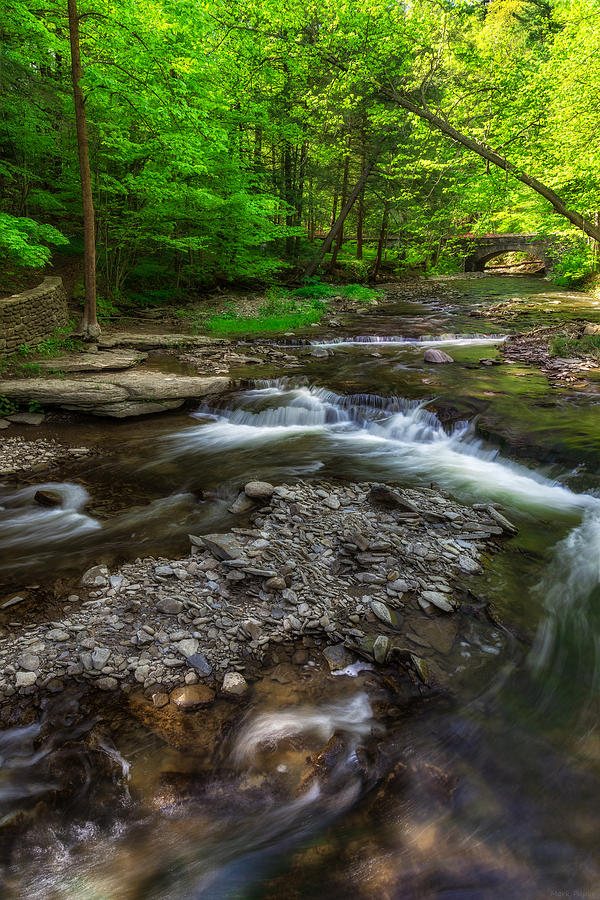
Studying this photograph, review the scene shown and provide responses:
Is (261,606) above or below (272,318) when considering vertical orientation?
below

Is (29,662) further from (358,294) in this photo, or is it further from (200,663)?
(358,294)

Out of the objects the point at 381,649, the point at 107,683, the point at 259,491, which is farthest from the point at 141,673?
the point at 259,491

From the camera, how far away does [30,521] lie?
17.6 ft

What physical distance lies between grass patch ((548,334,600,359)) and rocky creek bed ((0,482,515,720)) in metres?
8.26

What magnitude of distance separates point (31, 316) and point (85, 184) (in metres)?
3.16

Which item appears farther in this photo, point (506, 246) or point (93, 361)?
point (506, 246)

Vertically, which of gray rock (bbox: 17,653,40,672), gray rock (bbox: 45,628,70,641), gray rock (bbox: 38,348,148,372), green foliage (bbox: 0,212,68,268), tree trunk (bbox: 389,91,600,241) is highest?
tree trunk (bbox: 389,91,600,241)

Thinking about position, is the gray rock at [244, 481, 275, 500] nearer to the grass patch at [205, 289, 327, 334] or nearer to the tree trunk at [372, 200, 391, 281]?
the grass patch at [205, 289, 327, 334]

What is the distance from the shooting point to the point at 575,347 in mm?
11625

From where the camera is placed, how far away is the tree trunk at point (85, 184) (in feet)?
29.8

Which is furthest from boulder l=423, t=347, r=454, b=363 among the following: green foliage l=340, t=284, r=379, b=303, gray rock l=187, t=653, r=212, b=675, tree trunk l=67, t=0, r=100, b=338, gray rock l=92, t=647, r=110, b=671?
green foliage l=340, t=284, r=379, b=303

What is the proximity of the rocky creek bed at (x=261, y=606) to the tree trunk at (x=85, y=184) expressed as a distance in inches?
328

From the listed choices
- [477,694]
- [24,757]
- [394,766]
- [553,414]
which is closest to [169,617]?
[24,757]

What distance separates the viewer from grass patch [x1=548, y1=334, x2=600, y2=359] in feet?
37.3
